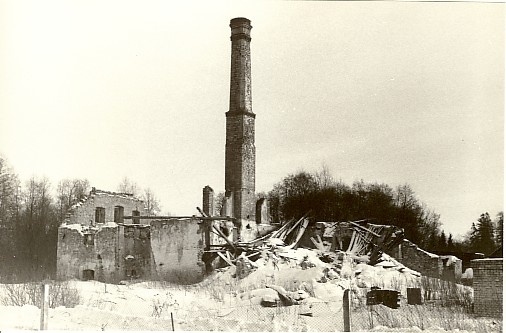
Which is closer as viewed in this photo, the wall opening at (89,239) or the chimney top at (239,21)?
the chimney top at (239,21)

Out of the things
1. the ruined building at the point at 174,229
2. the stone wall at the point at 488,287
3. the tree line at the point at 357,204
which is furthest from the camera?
the tree line at the point at 357,204

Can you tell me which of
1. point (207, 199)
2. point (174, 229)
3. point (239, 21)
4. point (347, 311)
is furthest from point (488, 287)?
point (174, 229)

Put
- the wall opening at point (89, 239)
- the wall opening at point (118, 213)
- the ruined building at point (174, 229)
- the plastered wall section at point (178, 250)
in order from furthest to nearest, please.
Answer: the wall opening at point (118, 213), the wall opening at point (89, 239), the ruined building at point (174, 229), the plastered wall section at point (178, 250)

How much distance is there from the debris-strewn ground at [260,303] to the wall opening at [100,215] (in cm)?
505

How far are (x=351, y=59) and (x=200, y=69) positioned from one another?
3972 millimetres

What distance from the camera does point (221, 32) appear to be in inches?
612

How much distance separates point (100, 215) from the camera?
2212 centimetres

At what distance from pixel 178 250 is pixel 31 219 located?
593 cm

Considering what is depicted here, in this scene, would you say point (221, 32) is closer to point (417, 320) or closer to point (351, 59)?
point (351, 59)

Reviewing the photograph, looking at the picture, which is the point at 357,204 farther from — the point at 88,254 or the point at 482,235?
the point at 88,254

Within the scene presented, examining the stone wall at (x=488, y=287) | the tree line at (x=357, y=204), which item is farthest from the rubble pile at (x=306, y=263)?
the stone wall at (x=488, y=287)

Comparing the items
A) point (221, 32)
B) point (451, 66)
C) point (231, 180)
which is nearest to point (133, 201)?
point (231, 180)

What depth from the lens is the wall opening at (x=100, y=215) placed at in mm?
21969

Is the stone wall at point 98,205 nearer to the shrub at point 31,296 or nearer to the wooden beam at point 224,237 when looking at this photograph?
the wooden beam at point 224,237
